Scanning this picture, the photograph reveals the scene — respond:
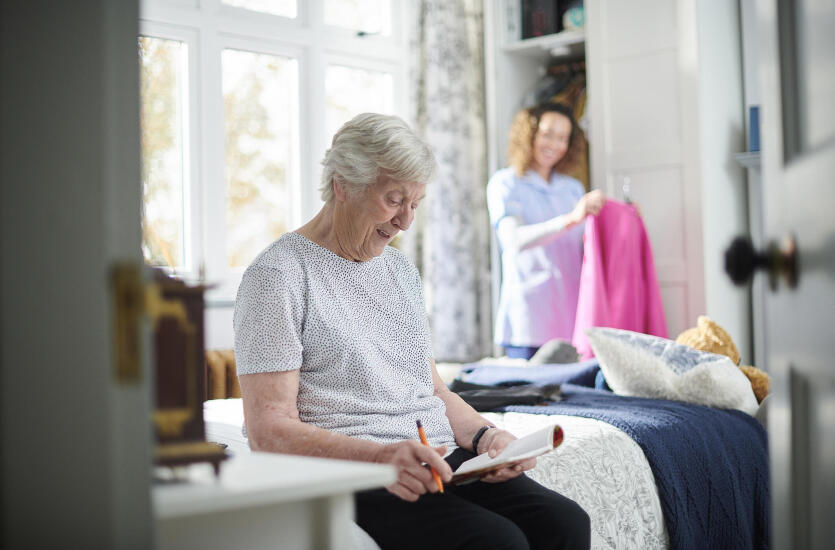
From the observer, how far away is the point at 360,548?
1.33 meters

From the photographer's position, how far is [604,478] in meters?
1.87

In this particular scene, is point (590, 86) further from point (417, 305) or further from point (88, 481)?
point (88, 481)

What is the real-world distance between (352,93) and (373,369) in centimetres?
273

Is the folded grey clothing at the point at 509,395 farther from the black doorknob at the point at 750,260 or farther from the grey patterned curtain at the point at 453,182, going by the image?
the grey patterned curtain at the point at 453,182

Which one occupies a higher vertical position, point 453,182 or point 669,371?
point 453,182

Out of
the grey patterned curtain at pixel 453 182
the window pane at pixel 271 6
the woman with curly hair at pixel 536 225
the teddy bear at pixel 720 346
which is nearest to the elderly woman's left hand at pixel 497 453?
the teddy bear at pixel 720 346

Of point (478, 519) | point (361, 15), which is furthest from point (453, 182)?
point (478, 519)

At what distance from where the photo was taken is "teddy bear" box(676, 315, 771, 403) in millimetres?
2594

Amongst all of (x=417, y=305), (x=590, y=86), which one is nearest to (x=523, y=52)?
(x=590, y=86)

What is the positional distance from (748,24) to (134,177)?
352 cm

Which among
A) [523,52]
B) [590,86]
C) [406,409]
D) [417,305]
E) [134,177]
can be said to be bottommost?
[406,409]

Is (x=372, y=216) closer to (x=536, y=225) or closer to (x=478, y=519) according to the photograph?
(x=478, y=519)

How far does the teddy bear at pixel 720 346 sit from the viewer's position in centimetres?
259

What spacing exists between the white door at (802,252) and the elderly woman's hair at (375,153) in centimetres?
73
